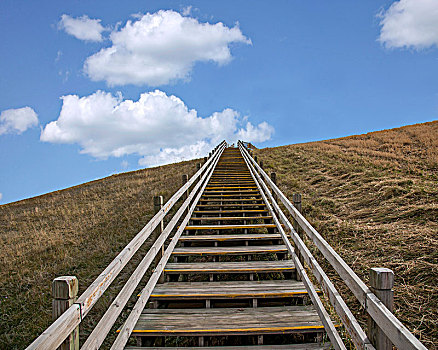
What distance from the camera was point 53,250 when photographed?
9406 mm

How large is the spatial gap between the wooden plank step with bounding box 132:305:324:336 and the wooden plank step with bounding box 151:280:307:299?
185 millimetres

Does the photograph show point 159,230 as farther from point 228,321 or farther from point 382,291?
point 382,291

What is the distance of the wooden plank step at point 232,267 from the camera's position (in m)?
4.74

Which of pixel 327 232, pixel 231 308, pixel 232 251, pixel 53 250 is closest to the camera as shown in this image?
pixel 231 308

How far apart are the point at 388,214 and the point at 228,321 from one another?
20.0ft

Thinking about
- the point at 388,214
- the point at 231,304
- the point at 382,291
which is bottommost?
the point at 231,304

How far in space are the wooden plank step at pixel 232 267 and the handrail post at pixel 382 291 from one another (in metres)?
2.42

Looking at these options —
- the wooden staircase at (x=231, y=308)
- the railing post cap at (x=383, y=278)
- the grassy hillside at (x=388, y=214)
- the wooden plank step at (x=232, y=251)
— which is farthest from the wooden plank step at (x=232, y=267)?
the railing post cap at (x=383, y=278)

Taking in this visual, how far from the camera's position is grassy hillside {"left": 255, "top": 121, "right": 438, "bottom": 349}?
4.93 meters

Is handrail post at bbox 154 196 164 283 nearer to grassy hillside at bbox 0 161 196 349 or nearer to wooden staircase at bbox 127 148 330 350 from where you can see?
wooden staircase at bbox 127 148 330 350

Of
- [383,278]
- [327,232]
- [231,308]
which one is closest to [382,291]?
[383,278]

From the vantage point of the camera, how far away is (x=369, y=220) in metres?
7.96

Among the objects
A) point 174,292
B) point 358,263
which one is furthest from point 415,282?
point 174,292

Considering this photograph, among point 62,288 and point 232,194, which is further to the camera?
point 232,194
